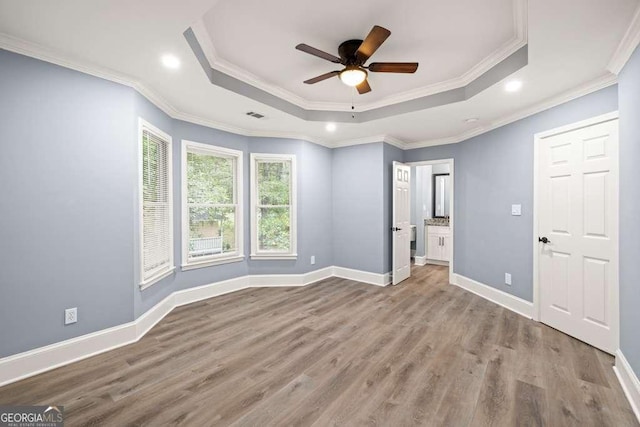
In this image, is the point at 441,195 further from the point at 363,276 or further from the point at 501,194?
the point at 363,276

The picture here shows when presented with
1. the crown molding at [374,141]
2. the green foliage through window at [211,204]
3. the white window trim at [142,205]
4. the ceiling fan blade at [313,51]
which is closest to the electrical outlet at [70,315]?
the white window trim at [142,205]

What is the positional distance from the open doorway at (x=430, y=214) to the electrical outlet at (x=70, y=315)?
5.79 metres

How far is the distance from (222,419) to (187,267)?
246 centimetres

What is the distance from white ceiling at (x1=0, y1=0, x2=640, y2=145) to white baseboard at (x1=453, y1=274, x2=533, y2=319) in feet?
7.69

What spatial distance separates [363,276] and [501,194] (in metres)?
2.47

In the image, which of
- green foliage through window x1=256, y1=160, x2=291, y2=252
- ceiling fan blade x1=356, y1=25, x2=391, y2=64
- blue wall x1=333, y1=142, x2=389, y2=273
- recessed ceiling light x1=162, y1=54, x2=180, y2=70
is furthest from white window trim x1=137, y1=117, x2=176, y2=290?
blue wall x1=333, y1=142, x2=389, y2=273

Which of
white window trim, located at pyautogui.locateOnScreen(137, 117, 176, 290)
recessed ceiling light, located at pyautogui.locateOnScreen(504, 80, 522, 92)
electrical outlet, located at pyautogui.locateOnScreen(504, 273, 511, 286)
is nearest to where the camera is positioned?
recessed ceiling light, located at pyautogui.locateOnScreen(504, 80, 522, 92)

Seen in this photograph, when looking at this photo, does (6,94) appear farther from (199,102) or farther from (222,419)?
(222,419)

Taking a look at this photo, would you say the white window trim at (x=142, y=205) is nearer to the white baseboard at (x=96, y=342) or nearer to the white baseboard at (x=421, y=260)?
the white baseboard at (x=96, y=342)

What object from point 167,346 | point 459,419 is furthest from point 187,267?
point 459,419

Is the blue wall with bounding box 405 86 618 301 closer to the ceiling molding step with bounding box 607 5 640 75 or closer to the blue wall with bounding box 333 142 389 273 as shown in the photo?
the ceiling molding step with bounding box 607 5 640 75

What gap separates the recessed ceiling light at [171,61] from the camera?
238 centimetres

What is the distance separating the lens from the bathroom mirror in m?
6.69

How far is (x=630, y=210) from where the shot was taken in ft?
6.73
